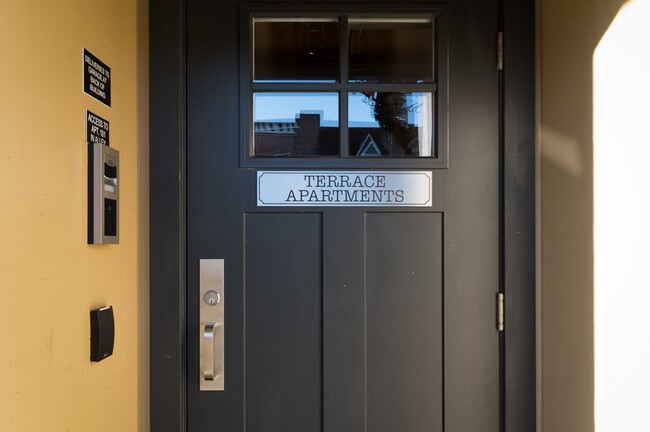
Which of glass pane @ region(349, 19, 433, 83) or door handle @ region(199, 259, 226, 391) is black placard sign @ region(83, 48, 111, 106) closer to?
door handle @ region(199, 259, 226, 391)

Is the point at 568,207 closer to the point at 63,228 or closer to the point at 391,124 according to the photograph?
the point at 391,124

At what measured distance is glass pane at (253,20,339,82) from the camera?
2.39 meters

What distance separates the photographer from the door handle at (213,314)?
7.59 ft

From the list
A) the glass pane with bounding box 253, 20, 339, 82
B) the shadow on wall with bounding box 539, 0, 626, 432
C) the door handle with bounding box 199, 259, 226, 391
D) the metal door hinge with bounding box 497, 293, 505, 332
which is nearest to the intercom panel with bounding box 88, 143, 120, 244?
the door handle with bounding box 199, 259, 226, 391

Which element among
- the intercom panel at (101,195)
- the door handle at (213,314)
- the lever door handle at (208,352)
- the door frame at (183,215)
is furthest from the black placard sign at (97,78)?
the lever door handle at (208,352)

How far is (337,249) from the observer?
2.35 metres

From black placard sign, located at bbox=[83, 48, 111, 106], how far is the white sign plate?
0.62 m

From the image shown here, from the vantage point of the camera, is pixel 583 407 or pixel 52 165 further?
pixel 583 407

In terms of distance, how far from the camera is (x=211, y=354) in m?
2.25

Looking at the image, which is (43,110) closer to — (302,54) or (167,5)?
(167,5)

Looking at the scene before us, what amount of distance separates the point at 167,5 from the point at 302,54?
52 centimetres

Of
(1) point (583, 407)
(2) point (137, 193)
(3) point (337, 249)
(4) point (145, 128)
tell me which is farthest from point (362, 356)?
(4) point (145, 128)
